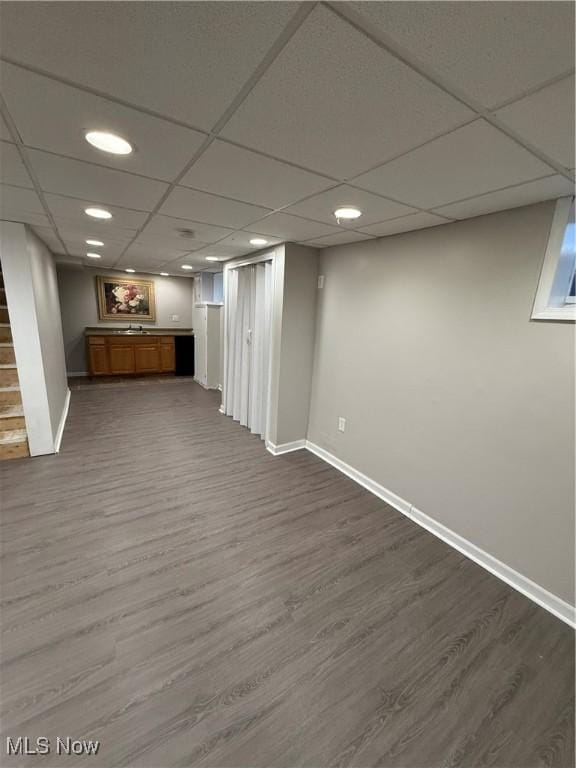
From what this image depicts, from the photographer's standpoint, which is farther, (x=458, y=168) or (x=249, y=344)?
(x=249, y=344)

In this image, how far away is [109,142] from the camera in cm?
128

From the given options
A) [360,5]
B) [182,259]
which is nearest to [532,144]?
[360,5]

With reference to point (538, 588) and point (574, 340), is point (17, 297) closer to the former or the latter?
point (574, 340)

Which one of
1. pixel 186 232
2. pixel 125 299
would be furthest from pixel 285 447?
pixel 125 299

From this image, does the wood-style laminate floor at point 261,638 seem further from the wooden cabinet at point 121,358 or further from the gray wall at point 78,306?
the gray wall at point 78,306

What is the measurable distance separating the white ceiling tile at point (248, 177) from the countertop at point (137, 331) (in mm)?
5482

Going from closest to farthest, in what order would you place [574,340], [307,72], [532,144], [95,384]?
1. [307,72]
2. [532,144]
3. [574,340]
4. [95,384]

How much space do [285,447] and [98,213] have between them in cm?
278

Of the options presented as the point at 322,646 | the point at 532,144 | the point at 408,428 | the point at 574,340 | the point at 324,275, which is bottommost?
the point at 322,646

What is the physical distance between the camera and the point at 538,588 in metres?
1.85

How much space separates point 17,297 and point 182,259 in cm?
218

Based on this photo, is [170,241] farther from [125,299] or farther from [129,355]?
[125,299]

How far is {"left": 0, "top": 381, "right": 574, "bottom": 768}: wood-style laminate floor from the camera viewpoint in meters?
1.20

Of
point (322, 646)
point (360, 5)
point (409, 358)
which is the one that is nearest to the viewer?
point (360, 5)
